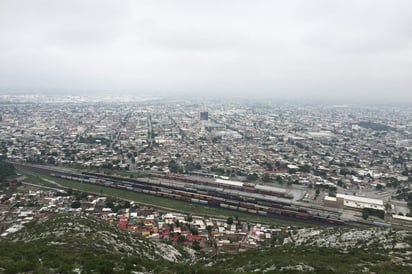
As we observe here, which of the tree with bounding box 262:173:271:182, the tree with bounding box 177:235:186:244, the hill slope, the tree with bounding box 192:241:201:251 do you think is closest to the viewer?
the hill slope

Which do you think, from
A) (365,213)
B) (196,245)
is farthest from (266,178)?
(196,245)

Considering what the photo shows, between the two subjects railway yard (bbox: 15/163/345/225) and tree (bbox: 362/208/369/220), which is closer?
tree (bbox: 362/208/369/220)

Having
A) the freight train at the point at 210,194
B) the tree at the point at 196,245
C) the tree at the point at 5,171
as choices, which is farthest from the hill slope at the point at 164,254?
the tree at the point at 5,171

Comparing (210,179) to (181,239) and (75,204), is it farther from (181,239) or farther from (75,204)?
(181,239)

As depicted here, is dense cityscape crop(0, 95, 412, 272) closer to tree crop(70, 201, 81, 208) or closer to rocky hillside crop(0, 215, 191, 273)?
tree crop(70, 201, 81, 208)

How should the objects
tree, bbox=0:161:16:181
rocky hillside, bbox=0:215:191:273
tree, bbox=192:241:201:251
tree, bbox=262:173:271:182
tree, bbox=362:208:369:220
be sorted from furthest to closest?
tree, bbox=262:173:271:182 < tree, bbox=0:161:16:181 < tree, bbox=362:208:369:220 < tree, bbox=192:241:201:251 < rocky hillside, bbox=0:215:191:273

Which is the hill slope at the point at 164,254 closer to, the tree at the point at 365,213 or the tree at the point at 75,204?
the tree at the point at 75,204

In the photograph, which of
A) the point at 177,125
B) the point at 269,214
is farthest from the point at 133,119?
the point at 269,214

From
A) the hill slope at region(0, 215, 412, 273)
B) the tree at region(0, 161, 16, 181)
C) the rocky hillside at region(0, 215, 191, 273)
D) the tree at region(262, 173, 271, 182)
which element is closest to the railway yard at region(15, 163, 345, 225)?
the tree at region(262, 173, 271, 182)

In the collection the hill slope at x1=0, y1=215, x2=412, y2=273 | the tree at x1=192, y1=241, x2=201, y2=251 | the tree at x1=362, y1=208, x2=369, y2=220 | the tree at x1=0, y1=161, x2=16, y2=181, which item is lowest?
the tree at x1=362, y1=208, x2=369, y2=220

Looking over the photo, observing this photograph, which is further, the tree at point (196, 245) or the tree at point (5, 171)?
the tree at point (5, 171)

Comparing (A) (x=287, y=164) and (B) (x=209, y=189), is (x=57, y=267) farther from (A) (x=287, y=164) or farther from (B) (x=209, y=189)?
(A) (x=287, y=164)
